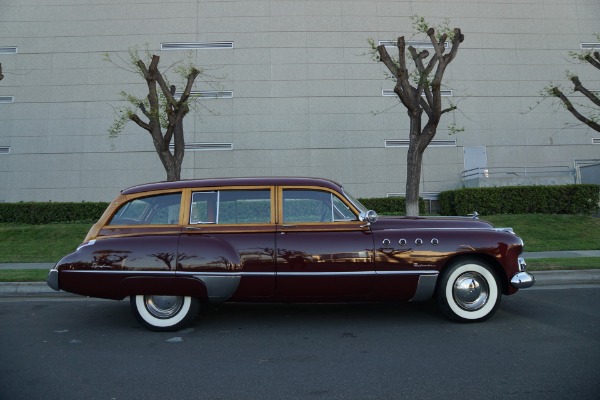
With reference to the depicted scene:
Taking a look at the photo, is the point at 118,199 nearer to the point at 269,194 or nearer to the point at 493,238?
the point at 269,194

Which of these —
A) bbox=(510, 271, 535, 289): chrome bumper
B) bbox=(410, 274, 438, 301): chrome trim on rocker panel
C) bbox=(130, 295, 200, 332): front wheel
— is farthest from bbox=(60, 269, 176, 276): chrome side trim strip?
bbox=(510, 271, 535, 289): chrome bumper

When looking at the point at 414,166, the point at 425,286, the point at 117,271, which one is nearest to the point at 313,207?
the point at 425,286

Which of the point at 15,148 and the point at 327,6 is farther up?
the point at 327,6

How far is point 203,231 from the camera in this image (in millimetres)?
5105

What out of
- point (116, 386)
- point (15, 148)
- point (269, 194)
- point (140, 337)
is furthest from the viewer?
point (15, 148)

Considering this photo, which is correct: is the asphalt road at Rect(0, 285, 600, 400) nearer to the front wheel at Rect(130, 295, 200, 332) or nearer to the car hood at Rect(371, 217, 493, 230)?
the front wheel at Rect(130, 295, 200, 332)

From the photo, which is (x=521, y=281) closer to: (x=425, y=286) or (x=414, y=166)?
(x=425, y=286)

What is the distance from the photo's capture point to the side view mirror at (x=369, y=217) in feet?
16.5

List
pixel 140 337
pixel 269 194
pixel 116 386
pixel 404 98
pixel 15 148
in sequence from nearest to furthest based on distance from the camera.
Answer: pixel 116 386 → pixel 140 337 → pixel 269 194 → pixel 404 98 → pixel 15 148

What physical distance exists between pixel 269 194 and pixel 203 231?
0.90 metres

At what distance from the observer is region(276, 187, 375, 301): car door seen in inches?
195

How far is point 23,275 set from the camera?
8.59 meters

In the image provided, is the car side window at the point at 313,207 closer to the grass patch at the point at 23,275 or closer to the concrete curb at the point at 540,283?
the concrete curb at the point at 540,283

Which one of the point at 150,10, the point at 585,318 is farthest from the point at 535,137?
the point at 150,10
